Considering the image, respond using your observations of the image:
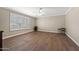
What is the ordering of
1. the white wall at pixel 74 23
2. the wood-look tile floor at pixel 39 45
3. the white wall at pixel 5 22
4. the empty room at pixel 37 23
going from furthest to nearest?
the empty room at pixel 37 23 → the white wall at pixel 5 22 → the white wall at pixel 74 23 → the wood-look tile floor at pixel 39 45

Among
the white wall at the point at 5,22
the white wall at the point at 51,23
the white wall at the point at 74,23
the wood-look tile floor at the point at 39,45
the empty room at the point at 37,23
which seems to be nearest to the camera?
the wood-look tile floor at the point at 39,45

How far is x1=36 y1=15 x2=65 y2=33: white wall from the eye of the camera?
7.07 metres

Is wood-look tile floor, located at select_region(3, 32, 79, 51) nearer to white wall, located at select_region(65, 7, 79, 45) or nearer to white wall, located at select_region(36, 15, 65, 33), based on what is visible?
white wall, located at select_region(65, 7, 79, 45)

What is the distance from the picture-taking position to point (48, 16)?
7473 millimetres

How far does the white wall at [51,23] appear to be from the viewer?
707 centimetres

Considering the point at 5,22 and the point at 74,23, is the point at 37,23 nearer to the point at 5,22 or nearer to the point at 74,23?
the point at 5,22

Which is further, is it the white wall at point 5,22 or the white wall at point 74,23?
the white wall at point 5,22

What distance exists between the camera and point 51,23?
7383mm

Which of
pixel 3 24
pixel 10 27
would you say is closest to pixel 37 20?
pixel 10 27

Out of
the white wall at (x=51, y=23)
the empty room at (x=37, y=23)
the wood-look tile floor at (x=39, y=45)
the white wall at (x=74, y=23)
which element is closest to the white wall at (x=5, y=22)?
the empty room at (x=37, y=23)

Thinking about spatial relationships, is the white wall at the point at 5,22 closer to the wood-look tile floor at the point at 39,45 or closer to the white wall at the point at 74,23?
the wood-look tile floor at the point at 39,45

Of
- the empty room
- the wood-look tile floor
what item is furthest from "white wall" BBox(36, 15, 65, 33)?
the wood-look tile floor
